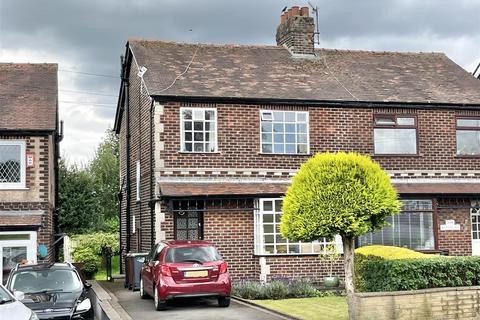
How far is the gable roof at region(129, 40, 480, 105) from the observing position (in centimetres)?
2309

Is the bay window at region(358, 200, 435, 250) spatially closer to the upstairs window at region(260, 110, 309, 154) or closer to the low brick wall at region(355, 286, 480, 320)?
the upstairs window at region(260, 110, 309, 154)

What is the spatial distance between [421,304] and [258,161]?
10.8m

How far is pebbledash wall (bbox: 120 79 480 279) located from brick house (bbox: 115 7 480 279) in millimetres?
34

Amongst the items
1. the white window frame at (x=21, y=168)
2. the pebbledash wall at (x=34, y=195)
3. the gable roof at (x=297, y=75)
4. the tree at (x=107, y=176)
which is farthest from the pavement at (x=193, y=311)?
the tree at (x=107, y=176)

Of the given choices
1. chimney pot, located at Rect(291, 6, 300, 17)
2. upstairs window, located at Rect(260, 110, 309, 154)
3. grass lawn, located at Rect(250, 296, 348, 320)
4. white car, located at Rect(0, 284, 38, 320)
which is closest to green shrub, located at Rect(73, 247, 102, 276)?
upstairs window, located at Rect(260, 110, 309, 154)

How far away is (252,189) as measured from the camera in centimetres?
2192

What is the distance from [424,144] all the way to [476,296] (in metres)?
11.6

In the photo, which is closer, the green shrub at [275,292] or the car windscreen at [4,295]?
the car windscreen at [4,295]

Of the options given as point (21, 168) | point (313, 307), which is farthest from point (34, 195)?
point (313, 307)

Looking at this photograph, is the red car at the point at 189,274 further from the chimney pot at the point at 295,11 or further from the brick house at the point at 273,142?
the chimney pot at the point at 295,11

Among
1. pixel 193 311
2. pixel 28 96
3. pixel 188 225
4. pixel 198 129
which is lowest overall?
pixel 193 311

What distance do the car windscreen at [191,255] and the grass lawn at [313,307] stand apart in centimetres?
164

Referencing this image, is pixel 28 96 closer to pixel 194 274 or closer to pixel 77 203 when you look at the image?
pixel 194 274

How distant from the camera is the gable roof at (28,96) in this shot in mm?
21875
